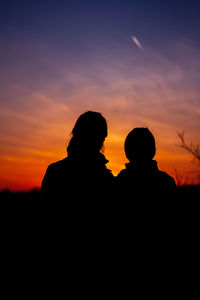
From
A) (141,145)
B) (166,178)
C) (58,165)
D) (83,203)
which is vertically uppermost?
(141,145)

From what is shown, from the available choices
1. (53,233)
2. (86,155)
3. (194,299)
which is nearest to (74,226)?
(53,233)

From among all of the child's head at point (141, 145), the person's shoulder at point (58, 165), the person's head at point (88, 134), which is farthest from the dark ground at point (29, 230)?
the person's head at point (88, 134)

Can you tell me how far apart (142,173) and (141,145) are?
30 centimetres

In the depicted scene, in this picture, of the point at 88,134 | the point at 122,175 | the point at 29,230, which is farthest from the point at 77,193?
the point at 29,230

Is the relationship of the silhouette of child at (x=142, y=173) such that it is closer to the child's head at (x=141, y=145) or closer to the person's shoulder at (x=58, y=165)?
the child's head at (x=141, y=145)

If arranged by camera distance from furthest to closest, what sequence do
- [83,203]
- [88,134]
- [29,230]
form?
[29,230] → [88,134] → [83,203]

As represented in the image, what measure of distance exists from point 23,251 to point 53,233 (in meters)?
5.51

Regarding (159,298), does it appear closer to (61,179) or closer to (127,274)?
(127,274)

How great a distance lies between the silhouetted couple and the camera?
2406mm

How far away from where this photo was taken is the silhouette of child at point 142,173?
290cm

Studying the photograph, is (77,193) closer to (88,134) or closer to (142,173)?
(88,134)

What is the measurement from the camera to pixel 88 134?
2600mm

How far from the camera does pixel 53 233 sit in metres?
2.41

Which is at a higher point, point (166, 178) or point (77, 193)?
point (166, 178)
